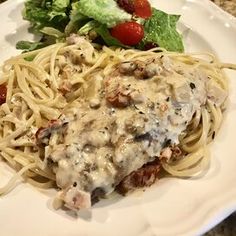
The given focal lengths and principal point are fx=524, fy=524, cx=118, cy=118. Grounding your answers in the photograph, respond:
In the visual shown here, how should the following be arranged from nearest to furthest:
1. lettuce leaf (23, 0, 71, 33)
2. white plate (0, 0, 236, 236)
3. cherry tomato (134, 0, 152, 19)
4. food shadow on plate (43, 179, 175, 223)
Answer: white plate (0, 0, 236, 236)
food shadow on plate (43, 179, 175, 223)
cherry tomato (134, 0, 152, 19)
lettuce leaf (23, 0, 71, 33)

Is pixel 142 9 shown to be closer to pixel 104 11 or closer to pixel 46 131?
pixel 104 11

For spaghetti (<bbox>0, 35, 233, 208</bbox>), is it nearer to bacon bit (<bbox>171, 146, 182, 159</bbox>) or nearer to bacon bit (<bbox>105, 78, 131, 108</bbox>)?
bacon bit (<bbox>171, 146, 182, 159</bbox>)

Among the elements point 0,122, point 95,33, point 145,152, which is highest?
point 145,152

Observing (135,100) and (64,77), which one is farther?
(64,77)

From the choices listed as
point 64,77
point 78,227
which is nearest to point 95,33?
point 64,77

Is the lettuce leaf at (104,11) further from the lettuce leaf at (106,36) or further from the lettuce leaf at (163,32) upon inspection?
the lettuce leaf at (163,32)

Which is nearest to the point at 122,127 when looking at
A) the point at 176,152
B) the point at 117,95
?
the point at 117,95

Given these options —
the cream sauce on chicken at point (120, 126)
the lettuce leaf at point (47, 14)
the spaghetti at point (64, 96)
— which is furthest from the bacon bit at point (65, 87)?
the lettuce leaf at point (47, 14)

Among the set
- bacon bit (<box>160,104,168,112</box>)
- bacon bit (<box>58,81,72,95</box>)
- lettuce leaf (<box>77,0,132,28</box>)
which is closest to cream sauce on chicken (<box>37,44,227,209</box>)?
bacon bit (<box>160,104,168,112</box>)

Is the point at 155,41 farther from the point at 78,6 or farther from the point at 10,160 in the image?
the point at 10,160
